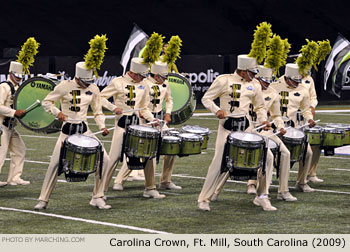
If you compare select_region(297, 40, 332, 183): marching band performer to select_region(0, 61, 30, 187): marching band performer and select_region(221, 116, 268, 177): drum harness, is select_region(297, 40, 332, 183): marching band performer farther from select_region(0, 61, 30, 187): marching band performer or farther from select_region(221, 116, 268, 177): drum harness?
select_region(0, 61, 30, 187): marching band performer

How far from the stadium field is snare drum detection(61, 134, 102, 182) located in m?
0.49

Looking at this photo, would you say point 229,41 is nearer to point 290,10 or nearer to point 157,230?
point 290,10

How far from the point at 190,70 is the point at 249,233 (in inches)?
604

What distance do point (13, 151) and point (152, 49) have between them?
2.61 m

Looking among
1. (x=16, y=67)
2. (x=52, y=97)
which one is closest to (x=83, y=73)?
(x=52, y=97)

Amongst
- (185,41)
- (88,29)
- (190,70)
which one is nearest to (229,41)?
(185,41)

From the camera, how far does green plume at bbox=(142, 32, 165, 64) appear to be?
1142 cm

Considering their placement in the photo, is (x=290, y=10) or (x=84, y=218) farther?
(x=290, y=10)

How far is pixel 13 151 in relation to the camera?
12.7 meters

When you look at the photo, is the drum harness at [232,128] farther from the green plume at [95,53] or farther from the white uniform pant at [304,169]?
the white uniform pant at [304,169]

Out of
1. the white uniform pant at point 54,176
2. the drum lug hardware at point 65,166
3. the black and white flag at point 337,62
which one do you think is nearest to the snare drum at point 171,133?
the white uniform pant at point 54,176

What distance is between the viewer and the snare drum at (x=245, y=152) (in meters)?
9.83

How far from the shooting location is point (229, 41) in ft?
108

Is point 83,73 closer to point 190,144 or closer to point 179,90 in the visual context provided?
point 190,144
